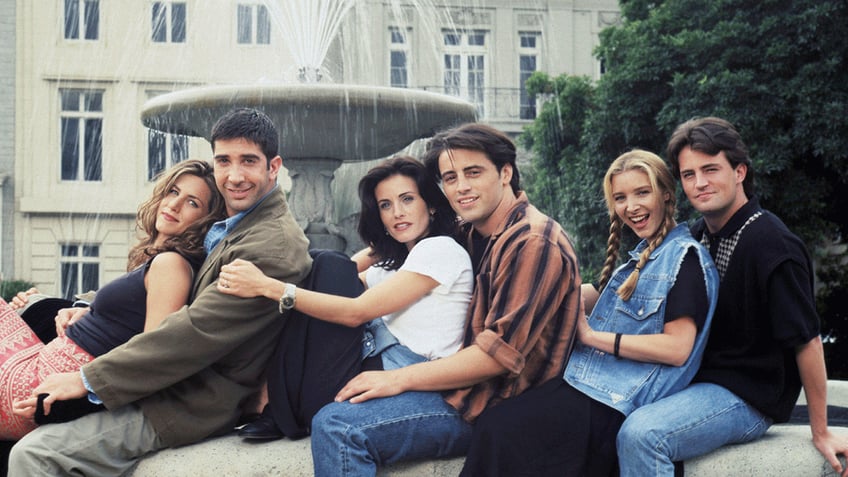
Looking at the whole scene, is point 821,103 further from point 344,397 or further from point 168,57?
point 168,57

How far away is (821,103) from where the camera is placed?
10844mm

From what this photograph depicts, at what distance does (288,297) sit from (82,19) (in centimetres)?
2614

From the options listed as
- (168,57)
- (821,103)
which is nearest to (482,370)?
(821,103)

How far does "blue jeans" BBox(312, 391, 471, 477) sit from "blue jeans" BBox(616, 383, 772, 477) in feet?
1.67

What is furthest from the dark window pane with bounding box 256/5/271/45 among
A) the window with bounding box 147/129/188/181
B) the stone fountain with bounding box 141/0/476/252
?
the stone fountain with bounding box 141/0/476/252

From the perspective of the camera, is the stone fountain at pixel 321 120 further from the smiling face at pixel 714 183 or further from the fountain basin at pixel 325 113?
the smiling face at pixel 714 183

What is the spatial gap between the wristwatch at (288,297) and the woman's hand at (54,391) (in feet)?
2.20

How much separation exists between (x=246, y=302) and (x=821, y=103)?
9.81 meters

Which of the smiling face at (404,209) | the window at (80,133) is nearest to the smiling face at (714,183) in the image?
the smiling face at (404,209)

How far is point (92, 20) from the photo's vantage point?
85.6 feet

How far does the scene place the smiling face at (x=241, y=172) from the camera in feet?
10.1

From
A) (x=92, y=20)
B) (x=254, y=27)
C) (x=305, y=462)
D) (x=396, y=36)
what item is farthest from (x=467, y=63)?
(x=305, y=462)

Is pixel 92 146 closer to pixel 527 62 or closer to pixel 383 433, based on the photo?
pixel 527 62

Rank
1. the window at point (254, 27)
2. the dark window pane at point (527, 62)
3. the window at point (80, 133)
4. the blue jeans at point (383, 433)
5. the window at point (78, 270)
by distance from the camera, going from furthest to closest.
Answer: the dark window pane at point (527, 62) < the window at point (80, 133) < the window at point (78, 270) < the window at point (254, 27) < the blue jeans at point (383, 433)
